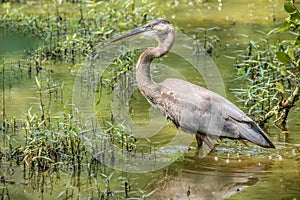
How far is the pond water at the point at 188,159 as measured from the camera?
22.1ft

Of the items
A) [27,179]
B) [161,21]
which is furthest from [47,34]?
[27,179]

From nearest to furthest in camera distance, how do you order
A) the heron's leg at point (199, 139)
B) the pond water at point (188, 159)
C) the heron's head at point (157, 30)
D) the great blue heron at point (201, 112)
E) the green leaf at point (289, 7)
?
the pond water at point (188, 159)
the green leaf at point (289, 7)
the great blue heron at point (201, 112)
the heron's leg at point (199, 139)
the heron's head at point (157, 30)

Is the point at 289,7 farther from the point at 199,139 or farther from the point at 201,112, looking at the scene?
the point at 199,139

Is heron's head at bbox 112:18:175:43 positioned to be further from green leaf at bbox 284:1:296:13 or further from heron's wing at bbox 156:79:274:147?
green leaf at bbox 284:1:296:13

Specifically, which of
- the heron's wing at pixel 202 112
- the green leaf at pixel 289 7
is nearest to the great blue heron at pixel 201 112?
the heron's wing at pixel 202 112

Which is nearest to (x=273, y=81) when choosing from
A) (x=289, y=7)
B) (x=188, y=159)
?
(x=188, y=159)

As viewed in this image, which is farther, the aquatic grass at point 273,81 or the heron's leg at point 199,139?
the heron's leg at point 199,139

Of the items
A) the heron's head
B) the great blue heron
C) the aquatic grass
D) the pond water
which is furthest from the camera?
the heron's head

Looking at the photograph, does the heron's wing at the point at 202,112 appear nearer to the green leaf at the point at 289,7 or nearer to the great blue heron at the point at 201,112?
the great blue heron at the point at 201,112

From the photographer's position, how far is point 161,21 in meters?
8.66

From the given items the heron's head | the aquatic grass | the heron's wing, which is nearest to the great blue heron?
the heron's wing

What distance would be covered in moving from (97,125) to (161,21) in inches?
56.2

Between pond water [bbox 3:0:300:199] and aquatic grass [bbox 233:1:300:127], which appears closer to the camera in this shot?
pond water [bbox 3:0:300:199]

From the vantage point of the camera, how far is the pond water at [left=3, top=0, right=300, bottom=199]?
22.1 ft
